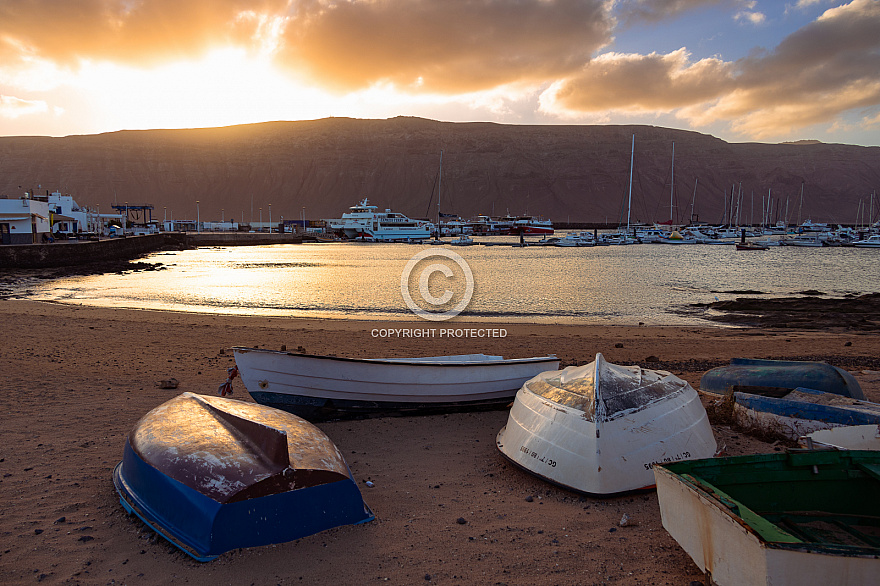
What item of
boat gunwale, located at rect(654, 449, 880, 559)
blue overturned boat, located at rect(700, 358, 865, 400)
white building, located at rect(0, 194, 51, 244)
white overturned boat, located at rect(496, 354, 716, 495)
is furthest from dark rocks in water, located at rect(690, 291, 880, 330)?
white building, located at rect(0, 194, 51, 244)

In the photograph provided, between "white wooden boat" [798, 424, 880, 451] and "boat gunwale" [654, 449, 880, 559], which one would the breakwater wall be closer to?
"boat gunwale" [654, 449, 880, 559]

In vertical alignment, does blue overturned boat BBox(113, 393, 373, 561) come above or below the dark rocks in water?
above

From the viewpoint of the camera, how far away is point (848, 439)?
17.2ft

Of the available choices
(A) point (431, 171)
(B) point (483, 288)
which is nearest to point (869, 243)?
(B) point (483, 288)

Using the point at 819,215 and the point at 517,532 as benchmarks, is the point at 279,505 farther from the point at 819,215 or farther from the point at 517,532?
the point at 819,215

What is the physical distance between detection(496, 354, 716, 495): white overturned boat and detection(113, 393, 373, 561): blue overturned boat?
189 cm

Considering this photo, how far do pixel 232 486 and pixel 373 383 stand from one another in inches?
125

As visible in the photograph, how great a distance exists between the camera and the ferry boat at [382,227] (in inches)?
3565

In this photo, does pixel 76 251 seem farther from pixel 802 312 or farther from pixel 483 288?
pixel 802 312

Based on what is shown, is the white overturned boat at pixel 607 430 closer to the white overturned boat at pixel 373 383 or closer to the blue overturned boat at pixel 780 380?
the white overturned boat at pixel 373 383

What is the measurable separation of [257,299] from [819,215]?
182 metres

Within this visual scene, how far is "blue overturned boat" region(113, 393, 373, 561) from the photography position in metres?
4.11

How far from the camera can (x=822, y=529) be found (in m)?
3.85

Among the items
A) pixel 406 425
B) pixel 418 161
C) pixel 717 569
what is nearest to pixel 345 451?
pixel 406 425
